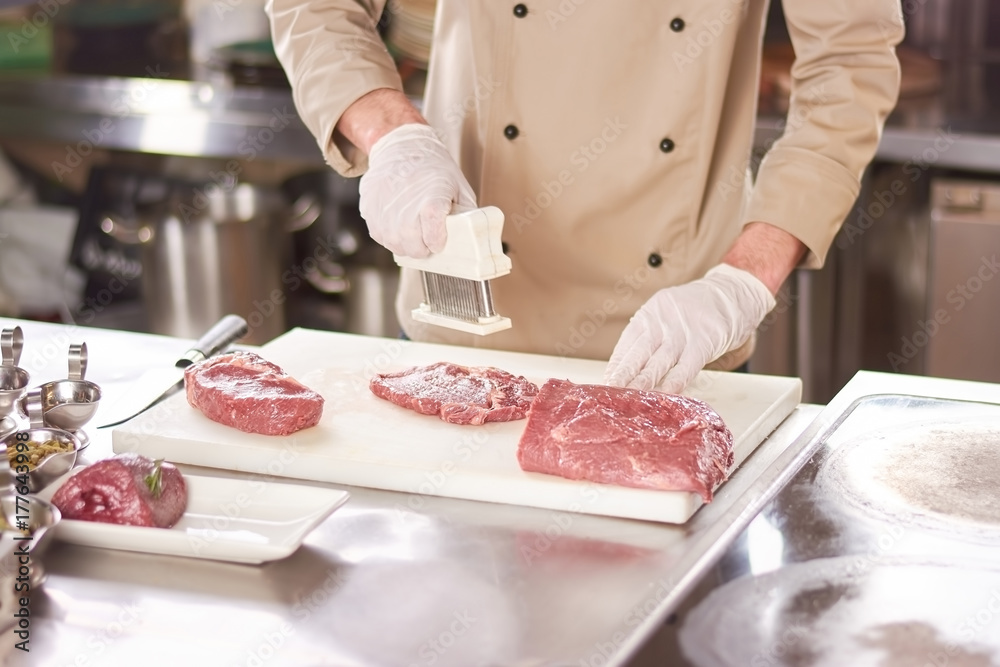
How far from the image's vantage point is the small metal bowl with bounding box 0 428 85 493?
4.45 ft

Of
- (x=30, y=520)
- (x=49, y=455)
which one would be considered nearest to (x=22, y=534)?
(x=30, y=520)

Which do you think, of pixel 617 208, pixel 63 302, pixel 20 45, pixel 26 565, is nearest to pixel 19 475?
pixel 26 565

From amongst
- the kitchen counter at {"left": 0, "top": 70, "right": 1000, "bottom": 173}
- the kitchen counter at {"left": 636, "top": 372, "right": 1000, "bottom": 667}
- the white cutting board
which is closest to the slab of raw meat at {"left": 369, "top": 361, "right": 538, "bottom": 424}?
the white cutting board

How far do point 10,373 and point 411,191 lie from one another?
2.09ft

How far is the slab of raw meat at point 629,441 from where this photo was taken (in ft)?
4.66

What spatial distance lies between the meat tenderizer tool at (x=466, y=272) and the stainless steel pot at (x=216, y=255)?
1.87 meters

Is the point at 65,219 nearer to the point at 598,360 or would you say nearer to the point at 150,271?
the point at 150,271

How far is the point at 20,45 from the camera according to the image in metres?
3.96

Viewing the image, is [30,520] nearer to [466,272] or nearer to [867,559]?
[466,272]

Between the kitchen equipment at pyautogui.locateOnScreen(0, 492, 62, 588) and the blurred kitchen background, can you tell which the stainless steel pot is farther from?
the kitchen equipment at pyautogui.locateOnScreen(0, 492, 62, 588)

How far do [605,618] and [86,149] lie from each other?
3.28 meters

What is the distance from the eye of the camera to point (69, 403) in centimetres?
161

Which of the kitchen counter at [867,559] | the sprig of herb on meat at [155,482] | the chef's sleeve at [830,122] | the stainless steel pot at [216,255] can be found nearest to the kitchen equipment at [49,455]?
the sprig of herb on meat at [155,482]

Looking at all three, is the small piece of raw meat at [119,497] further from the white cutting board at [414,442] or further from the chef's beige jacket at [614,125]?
the chef's beige jacket at [614,125]
